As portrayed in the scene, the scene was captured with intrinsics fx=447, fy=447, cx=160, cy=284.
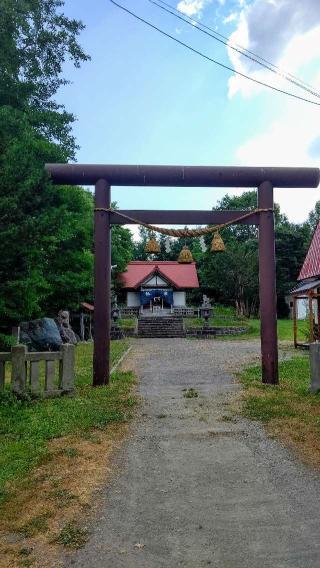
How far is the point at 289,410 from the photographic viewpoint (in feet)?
22.5

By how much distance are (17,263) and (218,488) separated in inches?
190

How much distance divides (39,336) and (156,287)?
28.4 meters

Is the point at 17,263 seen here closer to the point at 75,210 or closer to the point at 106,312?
the point at 106,312

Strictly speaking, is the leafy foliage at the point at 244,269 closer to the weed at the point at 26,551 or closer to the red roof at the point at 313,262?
the red roof at the point at 313,262

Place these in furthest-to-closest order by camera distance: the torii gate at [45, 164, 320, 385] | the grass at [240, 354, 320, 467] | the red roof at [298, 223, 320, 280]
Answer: the red roof at [298, 223, 320, 280]
the torii gate at [45, 164, 320, 385]
the grass at [240, 354, 320, 467]

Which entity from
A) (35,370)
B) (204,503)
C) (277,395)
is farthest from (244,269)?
(204,503)

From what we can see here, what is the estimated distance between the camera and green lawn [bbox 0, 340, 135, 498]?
485cm

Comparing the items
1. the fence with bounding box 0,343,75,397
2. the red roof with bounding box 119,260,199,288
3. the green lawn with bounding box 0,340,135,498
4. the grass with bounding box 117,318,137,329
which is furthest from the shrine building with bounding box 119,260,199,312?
the green lawn with bounding box 0,340,135,498

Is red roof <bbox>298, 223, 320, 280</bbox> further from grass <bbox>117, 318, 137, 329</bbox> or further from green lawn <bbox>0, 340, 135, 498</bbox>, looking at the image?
grass <bbox>117, 318, 137, 329</bbox>

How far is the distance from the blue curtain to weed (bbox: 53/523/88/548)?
39971 millimetres

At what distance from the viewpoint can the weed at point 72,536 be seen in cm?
313

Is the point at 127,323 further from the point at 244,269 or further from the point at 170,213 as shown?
the point at 170,213

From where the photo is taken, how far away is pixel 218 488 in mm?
4121

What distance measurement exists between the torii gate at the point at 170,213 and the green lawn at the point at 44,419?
1343 millimetres
